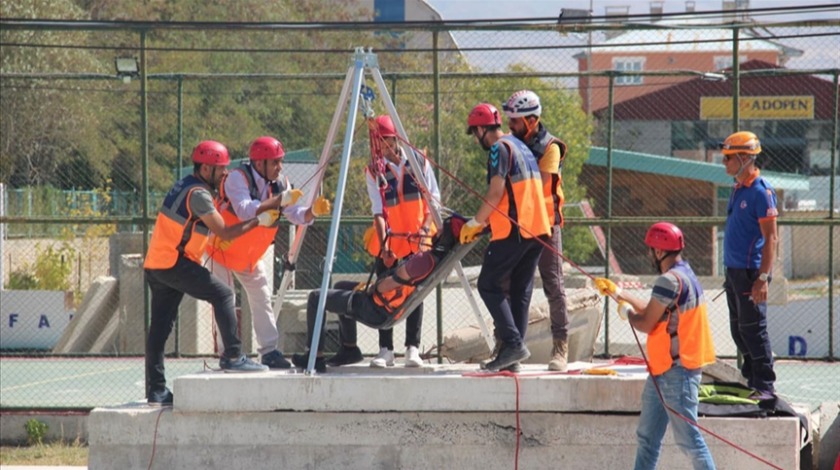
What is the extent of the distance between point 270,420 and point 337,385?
0.53 m

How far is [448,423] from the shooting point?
8.57 metres

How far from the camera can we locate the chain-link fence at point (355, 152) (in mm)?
11688

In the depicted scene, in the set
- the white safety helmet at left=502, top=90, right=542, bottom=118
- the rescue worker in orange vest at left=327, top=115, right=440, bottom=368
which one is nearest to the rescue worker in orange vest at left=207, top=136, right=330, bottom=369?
the rescue worker in orange vest at left=327, top=115, right=440, bottom=368

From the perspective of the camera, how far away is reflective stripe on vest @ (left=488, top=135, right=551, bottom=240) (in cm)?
852

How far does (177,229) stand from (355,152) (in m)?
7.70

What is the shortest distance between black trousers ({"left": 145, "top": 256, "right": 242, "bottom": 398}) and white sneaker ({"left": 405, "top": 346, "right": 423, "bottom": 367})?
48.5 inches

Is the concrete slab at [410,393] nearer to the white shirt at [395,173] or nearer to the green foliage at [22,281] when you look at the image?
the white shirt at [395,173]

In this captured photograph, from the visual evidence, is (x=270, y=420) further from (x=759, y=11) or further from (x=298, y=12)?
(x=298, y=12)

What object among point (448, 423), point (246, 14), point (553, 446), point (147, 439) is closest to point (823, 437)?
point (553, 446)

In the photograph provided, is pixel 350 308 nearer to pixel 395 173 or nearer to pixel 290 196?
pixel 290 196

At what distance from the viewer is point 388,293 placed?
8.73 m

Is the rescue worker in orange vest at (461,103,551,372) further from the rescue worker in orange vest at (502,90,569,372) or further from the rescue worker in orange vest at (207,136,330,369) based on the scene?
the rescue worker in orange vest at (207,136,330,369)

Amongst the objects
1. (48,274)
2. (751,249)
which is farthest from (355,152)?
(751,249)

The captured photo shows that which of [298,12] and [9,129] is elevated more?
[298,12]
